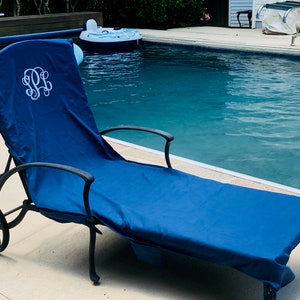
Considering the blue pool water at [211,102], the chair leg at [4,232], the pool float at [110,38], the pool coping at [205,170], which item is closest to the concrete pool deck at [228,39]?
the blue pool water at [211,102]

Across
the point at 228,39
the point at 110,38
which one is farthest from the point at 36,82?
the point at 228,39

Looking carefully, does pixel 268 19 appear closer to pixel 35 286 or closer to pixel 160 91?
pixel 160 91

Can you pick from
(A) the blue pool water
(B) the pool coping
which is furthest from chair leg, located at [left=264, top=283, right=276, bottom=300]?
(A) the blue pool water

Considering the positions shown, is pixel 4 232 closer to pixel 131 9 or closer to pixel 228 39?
pixel 228 39

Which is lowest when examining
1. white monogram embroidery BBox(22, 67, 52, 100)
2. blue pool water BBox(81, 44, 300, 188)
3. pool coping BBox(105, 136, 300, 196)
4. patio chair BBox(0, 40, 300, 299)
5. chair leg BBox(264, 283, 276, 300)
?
blue pool water BBox(81, 44, 300, 188)

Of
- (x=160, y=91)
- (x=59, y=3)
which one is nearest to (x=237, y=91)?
(x=160, y=91)

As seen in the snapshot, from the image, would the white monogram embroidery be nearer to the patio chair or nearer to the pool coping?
the patio chair

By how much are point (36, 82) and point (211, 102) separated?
5130 millimetres

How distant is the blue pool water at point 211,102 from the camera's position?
5660 millimetres

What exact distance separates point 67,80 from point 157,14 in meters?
12.8

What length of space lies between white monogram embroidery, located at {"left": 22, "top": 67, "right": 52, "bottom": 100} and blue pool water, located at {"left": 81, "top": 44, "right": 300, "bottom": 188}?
2.50m

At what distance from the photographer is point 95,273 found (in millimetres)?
2621

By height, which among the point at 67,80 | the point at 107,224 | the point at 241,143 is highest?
the point at 67,80

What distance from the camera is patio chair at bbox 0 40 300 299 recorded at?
2311 millimetres
